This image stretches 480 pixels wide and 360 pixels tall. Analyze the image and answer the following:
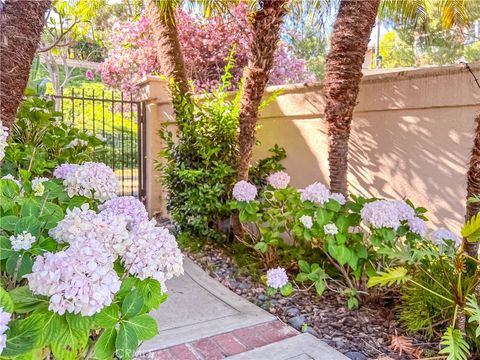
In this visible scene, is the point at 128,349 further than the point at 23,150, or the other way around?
the point at 23,150

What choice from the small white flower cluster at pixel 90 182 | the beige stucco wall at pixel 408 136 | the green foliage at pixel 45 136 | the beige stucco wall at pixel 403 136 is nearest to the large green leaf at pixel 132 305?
the small white flower cluster at pixel 90 182

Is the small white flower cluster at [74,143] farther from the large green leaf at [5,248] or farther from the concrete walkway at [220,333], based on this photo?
the large green leaf at [5,248]

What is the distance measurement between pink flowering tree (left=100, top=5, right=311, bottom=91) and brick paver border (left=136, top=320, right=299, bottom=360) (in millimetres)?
6446

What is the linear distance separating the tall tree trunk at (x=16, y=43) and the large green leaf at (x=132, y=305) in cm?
158

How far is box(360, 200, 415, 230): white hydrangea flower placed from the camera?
10.1ft

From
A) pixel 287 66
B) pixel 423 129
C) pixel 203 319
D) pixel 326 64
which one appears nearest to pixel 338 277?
pixel 203 319

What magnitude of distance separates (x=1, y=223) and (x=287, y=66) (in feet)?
31.2

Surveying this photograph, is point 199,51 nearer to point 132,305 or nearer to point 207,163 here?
point 207,163

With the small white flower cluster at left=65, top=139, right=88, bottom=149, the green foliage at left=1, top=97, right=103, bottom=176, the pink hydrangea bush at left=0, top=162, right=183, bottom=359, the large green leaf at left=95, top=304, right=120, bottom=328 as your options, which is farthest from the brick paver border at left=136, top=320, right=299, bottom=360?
the small white flower cluster at left=65, top=139, right=88, bottom=149

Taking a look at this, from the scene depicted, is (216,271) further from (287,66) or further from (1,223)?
(287,66)

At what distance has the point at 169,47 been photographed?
553 cm

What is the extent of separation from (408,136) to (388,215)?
4.32ft

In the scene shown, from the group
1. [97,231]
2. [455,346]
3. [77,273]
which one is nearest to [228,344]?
[455,346]

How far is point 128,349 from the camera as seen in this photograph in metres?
1.21
